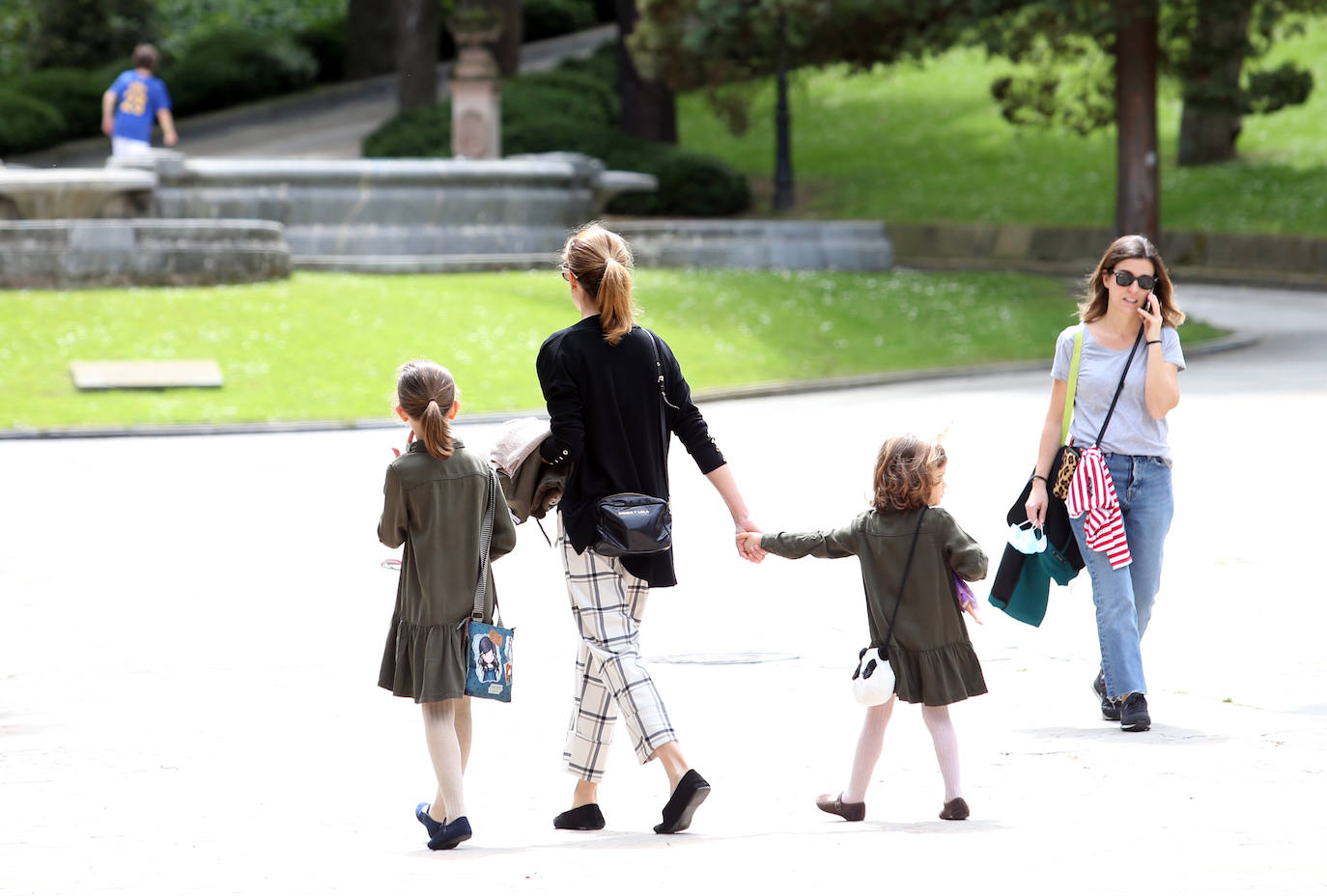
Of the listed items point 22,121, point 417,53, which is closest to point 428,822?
point 417,53

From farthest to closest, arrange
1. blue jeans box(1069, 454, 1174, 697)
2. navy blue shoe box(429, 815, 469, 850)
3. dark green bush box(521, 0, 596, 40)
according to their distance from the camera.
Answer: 1. dark green bush box(521, 0, 596, 40)
2. blue jeans box(1069, 454, 1174, 697)
3. navy blue shoe box(429, 815, 469, 850)

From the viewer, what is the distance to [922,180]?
3959 cm

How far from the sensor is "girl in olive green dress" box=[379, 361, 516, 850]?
5168 millimetres

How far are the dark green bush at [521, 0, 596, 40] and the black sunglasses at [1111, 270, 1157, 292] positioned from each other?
46.6m

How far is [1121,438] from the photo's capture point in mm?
6605

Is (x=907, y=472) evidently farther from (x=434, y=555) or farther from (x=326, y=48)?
(x=326, y=48)

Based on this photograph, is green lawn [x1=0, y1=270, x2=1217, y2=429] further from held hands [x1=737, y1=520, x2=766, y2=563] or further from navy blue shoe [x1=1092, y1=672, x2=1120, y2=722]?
held hands [x1=737, y1=520, x2=766, y2=563]

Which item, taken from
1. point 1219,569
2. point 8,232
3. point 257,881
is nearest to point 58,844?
point 257,881

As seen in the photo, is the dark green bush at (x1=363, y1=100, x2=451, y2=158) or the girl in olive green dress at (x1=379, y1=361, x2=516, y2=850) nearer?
the girl in olive green dress at (x1=379, y1=361, x2=516, y2=850)

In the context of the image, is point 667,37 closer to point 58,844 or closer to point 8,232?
point 8,232

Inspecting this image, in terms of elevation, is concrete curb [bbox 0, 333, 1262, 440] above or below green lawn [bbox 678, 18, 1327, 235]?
below

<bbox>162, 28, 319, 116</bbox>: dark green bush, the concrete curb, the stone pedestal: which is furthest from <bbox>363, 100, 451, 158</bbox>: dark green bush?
the concrete curb

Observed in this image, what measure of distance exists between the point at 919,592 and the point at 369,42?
44.5 meters

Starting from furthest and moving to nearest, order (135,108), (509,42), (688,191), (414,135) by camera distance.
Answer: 1. (509,42)
2. (688,191)
3. (414,135)
4. (135,108)
